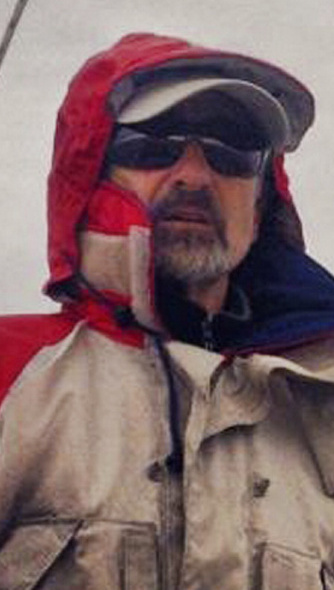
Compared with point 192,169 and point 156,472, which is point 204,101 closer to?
point 192,169

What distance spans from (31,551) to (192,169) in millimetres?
1589

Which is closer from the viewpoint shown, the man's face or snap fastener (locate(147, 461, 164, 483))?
snap fastener (locate(147, 461, 164, 483))

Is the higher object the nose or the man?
the nose

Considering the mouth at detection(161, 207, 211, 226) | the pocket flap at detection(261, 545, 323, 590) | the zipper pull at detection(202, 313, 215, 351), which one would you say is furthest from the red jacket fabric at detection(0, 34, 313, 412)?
the pocket flap at detection(261, 545, 323, 590)

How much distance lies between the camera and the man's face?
4.97m

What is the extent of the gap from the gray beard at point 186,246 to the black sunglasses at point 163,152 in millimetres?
154

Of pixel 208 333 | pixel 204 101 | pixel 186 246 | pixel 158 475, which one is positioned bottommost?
pixel 158 475

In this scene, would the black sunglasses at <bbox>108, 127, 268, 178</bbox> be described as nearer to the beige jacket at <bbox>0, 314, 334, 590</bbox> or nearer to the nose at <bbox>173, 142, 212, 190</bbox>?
the nose at <bbox>173, 142, 212, 190</bbox>

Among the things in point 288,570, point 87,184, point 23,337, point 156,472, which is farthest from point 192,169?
point 288,570

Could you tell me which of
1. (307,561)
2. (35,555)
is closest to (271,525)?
(307,561)

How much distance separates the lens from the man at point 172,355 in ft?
14.4

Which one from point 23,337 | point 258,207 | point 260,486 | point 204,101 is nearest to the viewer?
point 260,486

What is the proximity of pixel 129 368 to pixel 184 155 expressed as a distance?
890mm

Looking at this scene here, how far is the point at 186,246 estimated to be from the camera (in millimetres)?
4984
